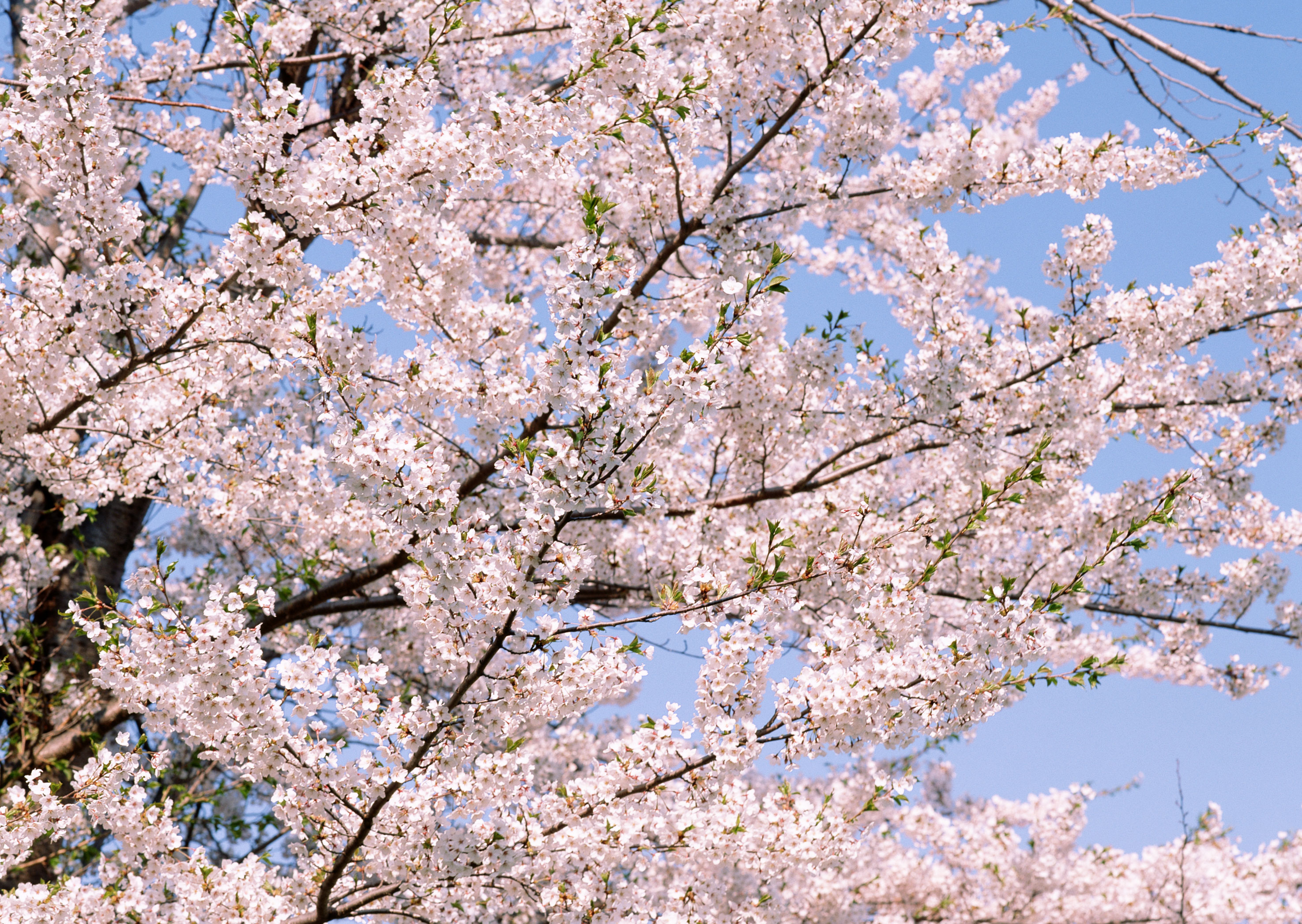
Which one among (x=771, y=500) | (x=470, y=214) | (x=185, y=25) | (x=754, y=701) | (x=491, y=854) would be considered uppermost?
(x=470, y=214)

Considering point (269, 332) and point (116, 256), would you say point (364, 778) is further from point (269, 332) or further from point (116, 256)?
point (116, 256)

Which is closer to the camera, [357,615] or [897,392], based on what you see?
[897,392]

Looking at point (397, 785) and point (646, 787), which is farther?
point (646, 787)

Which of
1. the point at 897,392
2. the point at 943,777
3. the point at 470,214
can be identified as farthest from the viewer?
the point at 943,777

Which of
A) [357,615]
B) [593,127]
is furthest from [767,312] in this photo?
[357,615]

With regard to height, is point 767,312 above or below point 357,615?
above

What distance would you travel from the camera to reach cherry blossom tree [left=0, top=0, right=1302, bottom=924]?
140 inches

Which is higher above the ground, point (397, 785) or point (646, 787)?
point (646, 787)

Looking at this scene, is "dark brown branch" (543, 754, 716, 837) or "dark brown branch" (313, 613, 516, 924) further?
"dark brown branch" (543, 754, 716, 837)

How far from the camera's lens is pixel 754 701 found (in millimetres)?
3885

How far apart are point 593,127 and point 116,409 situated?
10.4ft

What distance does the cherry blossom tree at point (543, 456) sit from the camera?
3553mm

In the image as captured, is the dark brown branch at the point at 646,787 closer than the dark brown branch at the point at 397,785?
No

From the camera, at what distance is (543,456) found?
3109 mm
